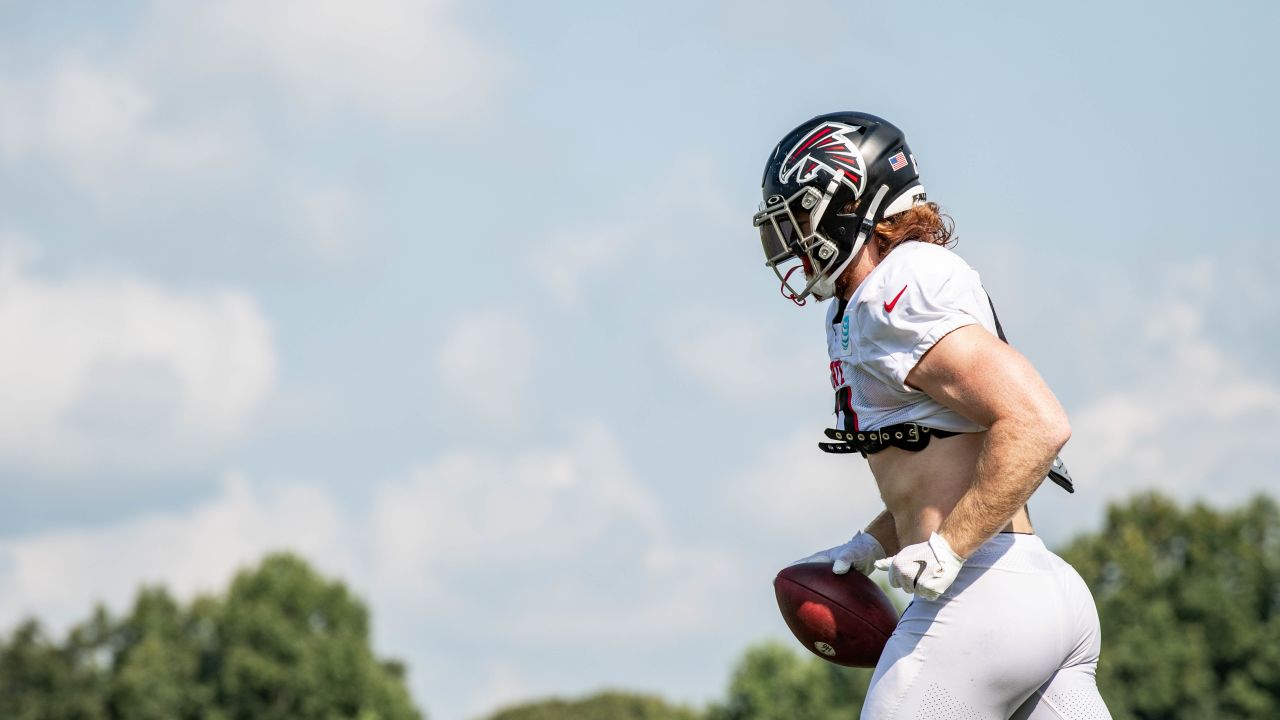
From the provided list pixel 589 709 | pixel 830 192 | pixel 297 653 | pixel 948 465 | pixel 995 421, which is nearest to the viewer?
pixel 995 421

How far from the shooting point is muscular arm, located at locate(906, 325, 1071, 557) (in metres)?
4.95

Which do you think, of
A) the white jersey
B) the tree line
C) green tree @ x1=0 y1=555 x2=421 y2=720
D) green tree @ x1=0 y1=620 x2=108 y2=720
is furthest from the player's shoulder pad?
green tree @ x1=0 y1=620 x2=108 y2=720

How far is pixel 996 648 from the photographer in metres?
5.08

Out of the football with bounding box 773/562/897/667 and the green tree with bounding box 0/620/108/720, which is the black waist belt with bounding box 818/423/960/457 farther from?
the green tree with bounding box 0/620/108/720

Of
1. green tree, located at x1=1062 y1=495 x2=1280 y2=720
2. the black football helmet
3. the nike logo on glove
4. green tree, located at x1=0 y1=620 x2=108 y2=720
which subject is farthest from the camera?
green tree, located at x1=0 y1=620 x2=108 y2=720

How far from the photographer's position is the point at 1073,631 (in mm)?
5199

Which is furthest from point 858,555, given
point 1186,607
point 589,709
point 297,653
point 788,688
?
point 589,709

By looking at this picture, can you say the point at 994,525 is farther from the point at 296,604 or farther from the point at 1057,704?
the point at 296,604

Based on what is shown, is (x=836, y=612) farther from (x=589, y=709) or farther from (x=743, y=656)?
(x=589, y=709)

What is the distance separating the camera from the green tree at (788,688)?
188 ft

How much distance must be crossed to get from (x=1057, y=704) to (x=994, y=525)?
2.12ft

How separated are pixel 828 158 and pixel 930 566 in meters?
1.47

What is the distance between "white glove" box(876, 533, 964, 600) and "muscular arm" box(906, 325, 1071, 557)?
0.12ft

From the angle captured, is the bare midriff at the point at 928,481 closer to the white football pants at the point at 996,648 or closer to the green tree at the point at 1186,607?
the white football pants at the point at 996,648
